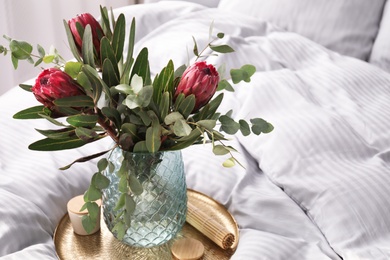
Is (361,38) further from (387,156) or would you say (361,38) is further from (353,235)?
(353,235)

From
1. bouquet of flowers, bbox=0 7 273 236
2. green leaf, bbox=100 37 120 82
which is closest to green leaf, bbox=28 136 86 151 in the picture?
bouquet of flowers, bbox=0 7 273 236

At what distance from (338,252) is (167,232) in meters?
0.30

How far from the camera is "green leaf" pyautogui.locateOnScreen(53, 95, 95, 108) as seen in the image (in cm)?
66

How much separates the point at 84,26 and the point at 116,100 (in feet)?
0.36

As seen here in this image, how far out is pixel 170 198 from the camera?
79cm

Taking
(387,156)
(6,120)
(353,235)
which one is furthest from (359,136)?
(6,120)

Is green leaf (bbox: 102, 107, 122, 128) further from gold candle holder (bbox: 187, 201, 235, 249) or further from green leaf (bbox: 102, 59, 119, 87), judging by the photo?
gold candle holder (bbox: 187, 201, 235, 249)

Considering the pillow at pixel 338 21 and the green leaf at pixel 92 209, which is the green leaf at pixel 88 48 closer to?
the green leaf at pixel 92 209

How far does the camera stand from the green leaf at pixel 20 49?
0.74 m

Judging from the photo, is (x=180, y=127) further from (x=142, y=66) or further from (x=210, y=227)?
(x=210, y=227)

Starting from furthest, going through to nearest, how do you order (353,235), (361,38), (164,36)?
(361,38) → (164,36) → (353,235)

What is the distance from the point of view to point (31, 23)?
2.19 m

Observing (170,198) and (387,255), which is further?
(387,255)

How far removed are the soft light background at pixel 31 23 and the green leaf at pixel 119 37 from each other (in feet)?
4.88
